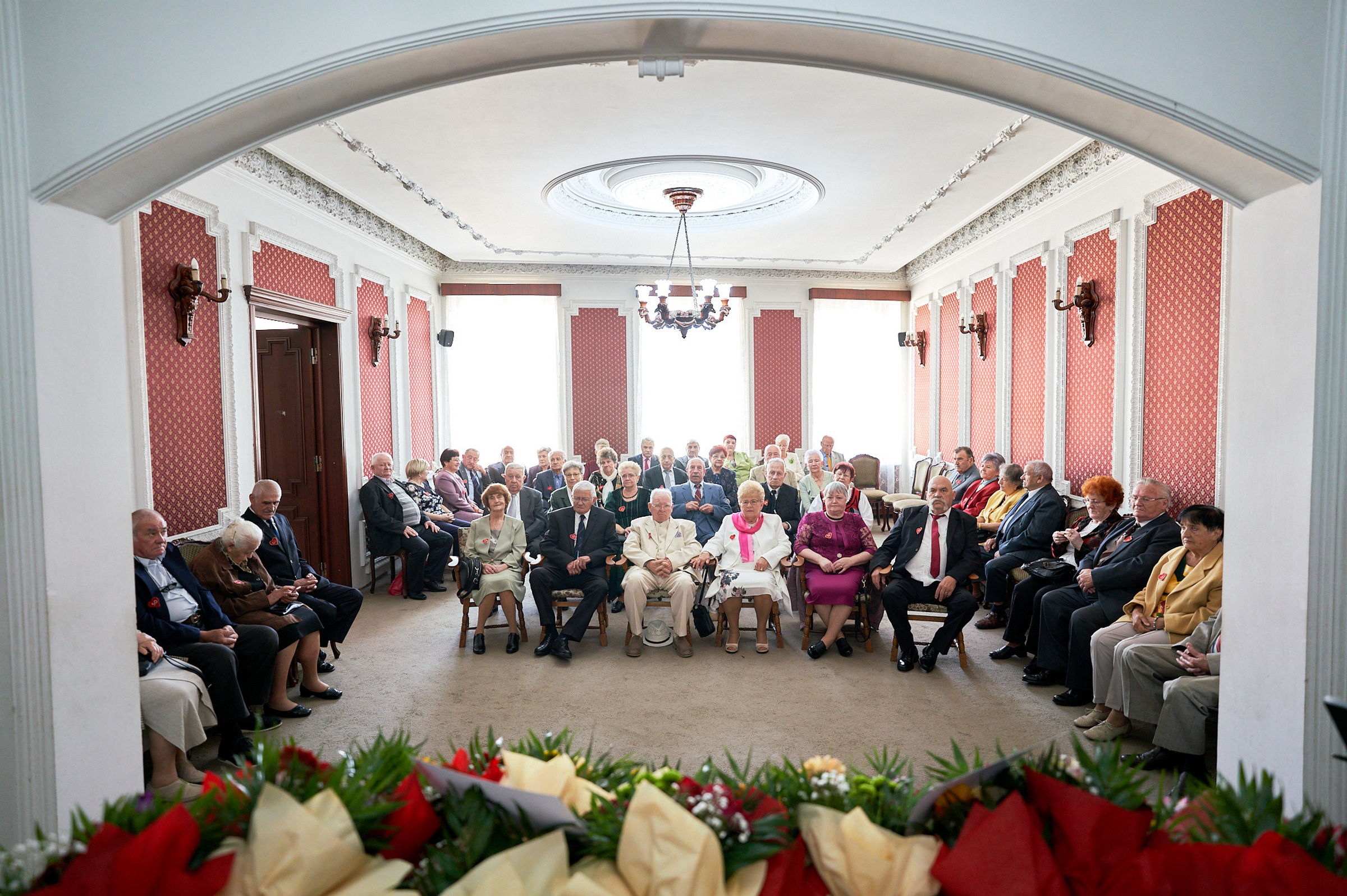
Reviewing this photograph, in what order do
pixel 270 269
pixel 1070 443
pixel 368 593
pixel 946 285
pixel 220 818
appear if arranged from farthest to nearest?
pixel 946 285
pixel 368 593
pixel 1070 443
pixel 270 269
pixel 220 818

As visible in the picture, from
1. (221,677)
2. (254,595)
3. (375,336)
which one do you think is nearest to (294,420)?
(375,336)

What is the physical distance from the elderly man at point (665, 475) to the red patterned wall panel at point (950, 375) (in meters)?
3.13

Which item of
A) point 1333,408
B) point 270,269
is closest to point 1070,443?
point 1333,408

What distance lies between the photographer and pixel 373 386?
7.29m

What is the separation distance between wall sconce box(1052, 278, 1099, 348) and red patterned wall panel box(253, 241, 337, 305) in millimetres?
5967

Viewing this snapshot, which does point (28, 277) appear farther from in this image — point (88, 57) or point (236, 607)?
point (236, 607)

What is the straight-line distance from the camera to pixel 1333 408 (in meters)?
1.91

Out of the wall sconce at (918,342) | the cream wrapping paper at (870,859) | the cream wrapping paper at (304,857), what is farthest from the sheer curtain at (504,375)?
the cream wrapping paper at (870,859)

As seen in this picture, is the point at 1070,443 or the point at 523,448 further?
the point at 523,448

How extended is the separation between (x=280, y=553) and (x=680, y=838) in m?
3.94

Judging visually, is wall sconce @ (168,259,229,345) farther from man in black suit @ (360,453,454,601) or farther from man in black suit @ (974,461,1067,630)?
man in black suit @ (974,461,1067,630)

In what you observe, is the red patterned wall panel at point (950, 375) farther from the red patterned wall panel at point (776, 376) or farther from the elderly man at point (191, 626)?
the elderly man at point (191, 626)

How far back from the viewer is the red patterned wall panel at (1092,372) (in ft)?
18.5

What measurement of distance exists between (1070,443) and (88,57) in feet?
21.3
